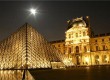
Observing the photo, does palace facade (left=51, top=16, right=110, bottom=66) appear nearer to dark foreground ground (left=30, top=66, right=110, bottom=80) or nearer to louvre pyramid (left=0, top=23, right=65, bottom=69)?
louvre pyramid (left=0, top=23, right=65, bottom=69)

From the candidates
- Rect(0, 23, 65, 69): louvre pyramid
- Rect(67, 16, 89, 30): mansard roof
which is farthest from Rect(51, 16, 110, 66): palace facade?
Rect(0, 23, 65, 69): louvre pyramid

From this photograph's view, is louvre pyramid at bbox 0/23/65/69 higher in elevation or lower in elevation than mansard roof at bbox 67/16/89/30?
lower

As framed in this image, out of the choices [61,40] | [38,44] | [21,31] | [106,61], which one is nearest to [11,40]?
[21,31]

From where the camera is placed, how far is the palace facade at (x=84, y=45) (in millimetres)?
49138

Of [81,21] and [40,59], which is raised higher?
[81,21]

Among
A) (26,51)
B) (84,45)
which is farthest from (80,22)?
(26,51)

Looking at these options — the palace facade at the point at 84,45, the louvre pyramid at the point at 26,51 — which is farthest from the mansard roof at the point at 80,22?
the louvre pyramid at the point at 26,51

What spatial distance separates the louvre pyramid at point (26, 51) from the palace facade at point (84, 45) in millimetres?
25636

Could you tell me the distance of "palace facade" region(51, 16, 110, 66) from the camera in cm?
4914

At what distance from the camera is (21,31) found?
2405 centimetres

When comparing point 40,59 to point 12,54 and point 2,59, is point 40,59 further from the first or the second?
point 2,59

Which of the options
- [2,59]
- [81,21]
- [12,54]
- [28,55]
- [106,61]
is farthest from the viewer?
A: [81,21]

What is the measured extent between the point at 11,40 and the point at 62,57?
28.4 ft

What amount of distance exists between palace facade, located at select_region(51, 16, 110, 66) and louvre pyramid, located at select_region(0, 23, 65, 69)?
84.1 feet
